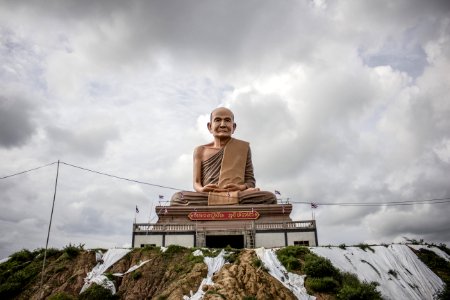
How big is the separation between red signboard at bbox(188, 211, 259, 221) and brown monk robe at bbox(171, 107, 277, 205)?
5.59ft

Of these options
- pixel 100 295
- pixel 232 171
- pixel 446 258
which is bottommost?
pixel 100 295

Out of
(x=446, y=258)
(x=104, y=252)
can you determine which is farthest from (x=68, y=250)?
(x=446, y=258)

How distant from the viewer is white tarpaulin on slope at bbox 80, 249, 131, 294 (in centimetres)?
1978

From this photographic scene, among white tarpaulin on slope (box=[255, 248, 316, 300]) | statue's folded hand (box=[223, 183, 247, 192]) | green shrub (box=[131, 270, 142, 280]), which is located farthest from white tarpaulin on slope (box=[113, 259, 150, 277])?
statue's folded hand (box=[223, 183, 247, 192])

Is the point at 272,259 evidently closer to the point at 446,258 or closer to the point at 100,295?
the point at 100,295

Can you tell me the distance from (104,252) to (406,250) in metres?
19.3

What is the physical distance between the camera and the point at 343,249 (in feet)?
73.5

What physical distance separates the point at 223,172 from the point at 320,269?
17.0 metres

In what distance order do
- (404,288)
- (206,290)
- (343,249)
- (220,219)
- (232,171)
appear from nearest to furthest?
(206,290), (404,288), (343,249), (220,219), (232,171)

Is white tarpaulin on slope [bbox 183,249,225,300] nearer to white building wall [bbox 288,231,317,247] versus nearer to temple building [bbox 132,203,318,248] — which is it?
temple building [bbox 132,203,318,248]

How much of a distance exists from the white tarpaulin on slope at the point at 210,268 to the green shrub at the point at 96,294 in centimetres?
444

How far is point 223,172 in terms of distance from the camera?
34.8 m

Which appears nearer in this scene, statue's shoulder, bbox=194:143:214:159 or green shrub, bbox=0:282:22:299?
green shrub, bbox=0:282:22:299

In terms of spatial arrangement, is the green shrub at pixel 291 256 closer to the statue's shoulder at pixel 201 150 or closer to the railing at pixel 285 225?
the railing at pixel 285 225
